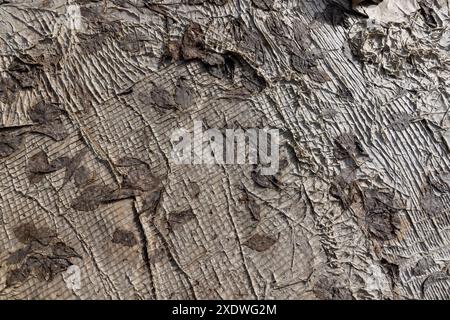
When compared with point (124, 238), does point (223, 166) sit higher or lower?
higher

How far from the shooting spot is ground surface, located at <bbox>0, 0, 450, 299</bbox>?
1.17m

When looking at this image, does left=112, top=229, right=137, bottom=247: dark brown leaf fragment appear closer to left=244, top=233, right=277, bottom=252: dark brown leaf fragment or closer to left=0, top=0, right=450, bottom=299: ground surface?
left=0, top=0, right=450, bottom=299: ground surface

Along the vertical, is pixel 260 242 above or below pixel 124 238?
above

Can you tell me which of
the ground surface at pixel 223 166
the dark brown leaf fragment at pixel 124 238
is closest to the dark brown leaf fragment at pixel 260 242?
the ground surface at pixel 223 166

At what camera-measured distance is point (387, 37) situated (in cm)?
130

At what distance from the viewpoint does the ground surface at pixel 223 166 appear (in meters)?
1.17

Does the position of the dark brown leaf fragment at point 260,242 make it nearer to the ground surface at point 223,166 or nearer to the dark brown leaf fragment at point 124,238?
the ground surface at point 223,166

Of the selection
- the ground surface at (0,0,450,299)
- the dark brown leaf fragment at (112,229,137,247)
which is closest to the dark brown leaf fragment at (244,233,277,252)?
the ground surface at (0,0,450,299)

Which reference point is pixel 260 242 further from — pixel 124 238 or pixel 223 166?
pixel 124 238

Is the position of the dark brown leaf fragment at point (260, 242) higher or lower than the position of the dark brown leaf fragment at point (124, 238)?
higher

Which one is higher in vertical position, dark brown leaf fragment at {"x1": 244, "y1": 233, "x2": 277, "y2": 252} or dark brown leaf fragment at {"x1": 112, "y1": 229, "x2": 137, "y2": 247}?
dark brown leaf fragment at {"x1": 244, "y1": 233, "x2": 277, "y2": 252}

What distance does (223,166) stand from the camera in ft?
4.04

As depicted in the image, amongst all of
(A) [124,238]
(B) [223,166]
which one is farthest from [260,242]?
(A) [124,238]

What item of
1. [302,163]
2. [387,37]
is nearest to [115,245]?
[302,163]
